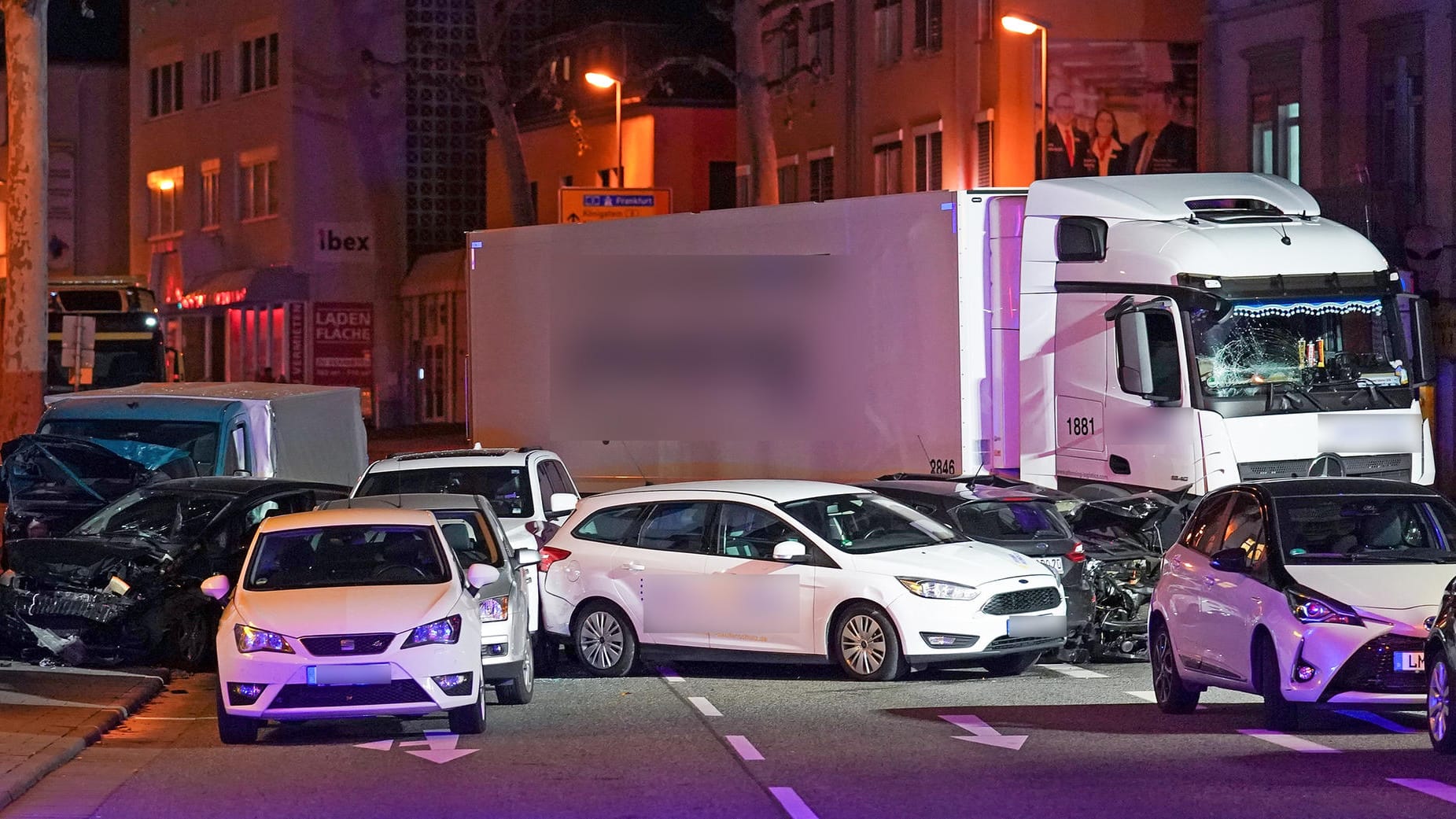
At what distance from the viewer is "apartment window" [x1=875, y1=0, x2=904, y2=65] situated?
42.8m

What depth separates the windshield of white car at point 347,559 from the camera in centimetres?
1352

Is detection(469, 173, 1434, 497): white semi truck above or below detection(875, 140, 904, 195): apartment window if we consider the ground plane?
below

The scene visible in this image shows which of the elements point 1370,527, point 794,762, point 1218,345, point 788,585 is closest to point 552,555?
point 788,585

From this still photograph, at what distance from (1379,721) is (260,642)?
6.78 meters

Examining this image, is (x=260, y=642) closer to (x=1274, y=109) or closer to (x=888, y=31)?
(x=1274, y=109)

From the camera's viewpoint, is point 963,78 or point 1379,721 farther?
point 963,78

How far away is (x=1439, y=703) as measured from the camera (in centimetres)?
1112

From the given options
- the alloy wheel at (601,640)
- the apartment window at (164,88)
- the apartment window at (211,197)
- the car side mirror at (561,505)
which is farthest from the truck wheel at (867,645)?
the apartment window at (164,88)

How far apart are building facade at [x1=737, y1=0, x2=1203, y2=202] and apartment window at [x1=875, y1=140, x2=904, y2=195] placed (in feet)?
0.11

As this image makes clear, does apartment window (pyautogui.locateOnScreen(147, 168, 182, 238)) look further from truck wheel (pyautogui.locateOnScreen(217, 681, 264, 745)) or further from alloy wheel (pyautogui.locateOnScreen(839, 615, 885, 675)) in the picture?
truck wheel (pyautogui.locateOnScreen(217, 681, 264, 745))

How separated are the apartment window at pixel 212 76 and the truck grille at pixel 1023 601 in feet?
165

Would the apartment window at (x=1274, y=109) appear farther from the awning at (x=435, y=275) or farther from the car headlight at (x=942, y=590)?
the awning at (x=435, y=275)

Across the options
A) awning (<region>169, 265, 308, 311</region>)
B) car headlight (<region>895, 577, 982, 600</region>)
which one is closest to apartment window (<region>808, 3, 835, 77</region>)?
awning (<region>169, 265, 308, 311</region>)

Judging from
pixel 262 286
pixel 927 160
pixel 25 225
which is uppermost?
pixel 927 160
